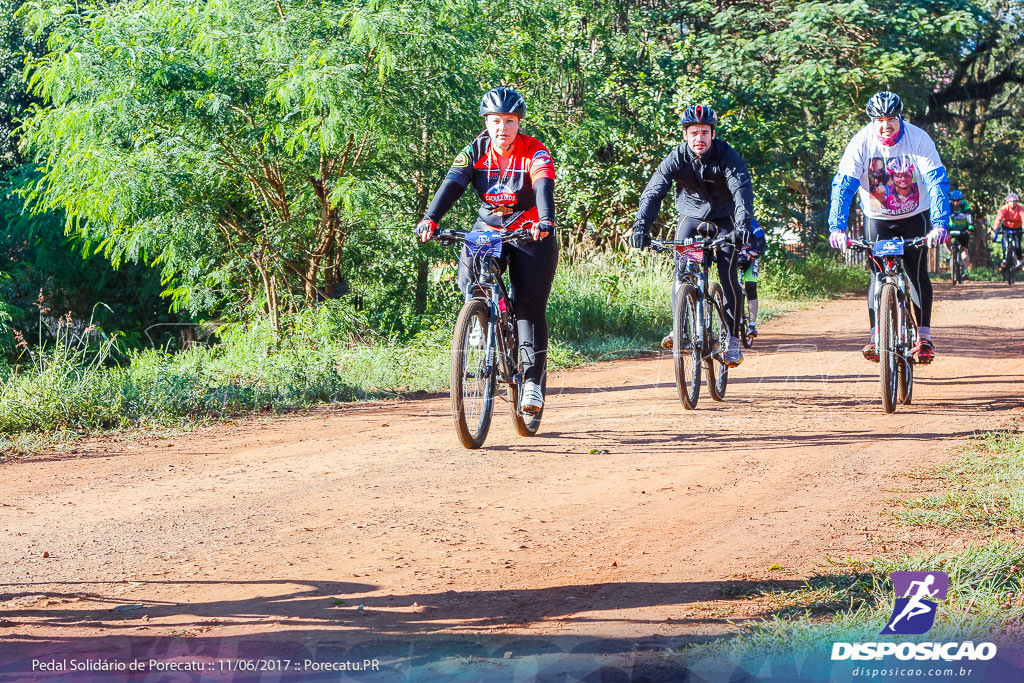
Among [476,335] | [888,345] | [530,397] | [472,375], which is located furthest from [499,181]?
[888,345]

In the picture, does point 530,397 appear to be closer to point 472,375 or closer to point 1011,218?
point 472,375

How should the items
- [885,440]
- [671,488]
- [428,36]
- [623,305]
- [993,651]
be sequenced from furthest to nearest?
[623,305] < [428,36] < [885,440] < [671,488] < [993,651]

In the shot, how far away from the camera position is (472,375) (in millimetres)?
6340

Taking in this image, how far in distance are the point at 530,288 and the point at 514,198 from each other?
21.6 inches

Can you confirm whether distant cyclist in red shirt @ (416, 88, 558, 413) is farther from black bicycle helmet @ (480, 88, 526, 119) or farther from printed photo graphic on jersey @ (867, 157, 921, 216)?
printed photo graphic on jersey @ (867, 157, 921, 216)

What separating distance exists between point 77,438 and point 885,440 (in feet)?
17.1

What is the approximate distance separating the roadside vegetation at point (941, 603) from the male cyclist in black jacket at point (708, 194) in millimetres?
3522

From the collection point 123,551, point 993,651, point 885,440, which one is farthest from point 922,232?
point 123,551

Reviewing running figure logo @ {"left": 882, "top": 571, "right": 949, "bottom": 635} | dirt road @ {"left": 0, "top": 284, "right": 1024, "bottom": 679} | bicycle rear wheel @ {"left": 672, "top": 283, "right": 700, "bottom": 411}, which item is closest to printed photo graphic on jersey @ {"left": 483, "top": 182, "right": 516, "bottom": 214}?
dirt road @ {"left": 0, "top": 284, "right": 1024, "bottom": 679}

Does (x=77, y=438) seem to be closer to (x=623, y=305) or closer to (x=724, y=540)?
(x=724, y=540)

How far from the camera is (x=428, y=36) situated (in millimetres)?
10648

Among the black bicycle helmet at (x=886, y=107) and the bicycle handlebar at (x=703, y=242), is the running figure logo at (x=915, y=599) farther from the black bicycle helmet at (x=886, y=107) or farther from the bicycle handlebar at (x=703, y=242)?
the black bicycle helmet at (x=886, y=107)

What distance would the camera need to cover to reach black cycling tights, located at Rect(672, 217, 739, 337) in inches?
328

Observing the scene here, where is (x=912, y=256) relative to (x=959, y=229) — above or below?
below
